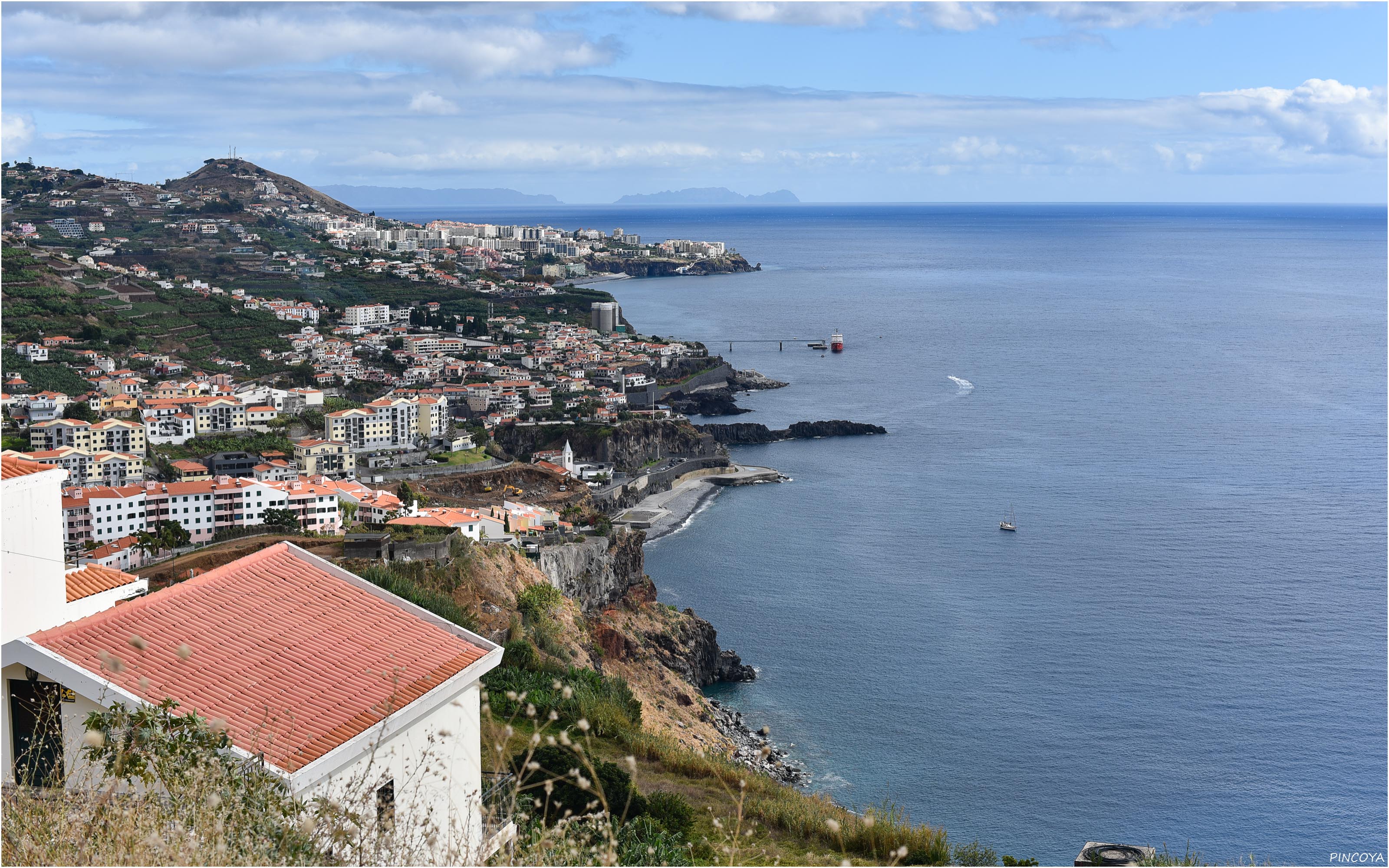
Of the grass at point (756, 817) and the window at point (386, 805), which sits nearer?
the window at point (386, 805)

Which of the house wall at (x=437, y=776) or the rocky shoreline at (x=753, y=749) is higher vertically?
the house wall at (x=437, y=776)

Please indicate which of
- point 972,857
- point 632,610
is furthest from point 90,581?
point 632,610

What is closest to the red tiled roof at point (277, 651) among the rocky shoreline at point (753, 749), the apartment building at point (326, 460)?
the rocky shoreline at point (753, 749)

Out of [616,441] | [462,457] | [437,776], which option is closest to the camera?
[437,776]

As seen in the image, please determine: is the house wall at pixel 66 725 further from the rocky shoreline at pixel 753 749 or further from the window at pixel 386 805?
→ the rocky shoreline at pixel 753 749

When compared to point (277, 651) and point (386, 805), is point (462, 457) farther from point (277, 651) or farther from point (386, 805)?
point (386, 805)

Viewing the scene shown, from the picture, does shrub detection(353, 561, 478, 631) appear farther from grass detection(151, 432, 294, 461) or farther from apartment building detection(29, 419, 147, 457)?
apartment building detection(29, 419, 147, 457)

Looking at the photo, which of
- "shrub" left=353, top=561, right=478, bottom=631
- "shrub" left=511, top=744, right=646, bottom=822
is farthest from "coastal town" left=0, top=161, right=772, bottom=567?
"shrub" left=353, top=561, right=478, bottom=631
